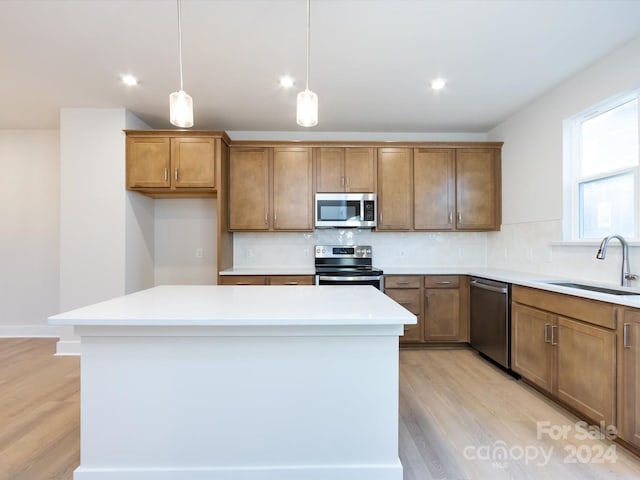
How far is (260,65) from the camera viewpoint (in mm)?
2693

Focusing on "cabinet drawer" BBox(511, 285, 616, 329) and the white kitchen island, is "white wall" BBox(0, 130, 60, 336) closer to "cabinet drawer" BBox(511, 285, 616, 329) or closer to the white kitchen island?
the white kitchen island

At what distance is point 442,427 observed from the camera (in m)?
2.20

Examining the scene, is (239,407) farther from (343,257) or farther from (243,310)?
(343,257)

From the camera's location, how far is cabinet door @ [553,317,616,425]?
2010mm

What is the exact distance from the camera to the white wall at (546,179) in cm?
252

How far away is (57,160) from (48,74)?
1.86 meters

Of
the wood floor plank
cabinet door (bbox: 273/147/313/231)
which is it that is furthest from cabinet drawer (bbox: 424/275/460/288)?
cabinet door (bbox: 273/147/313/231)

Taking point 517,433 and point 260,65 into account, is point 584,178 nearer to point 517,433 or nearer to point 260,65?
point 517,433

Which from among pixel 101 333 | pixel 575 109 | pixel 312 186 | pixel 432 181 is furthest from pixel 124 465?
pixel 575 109

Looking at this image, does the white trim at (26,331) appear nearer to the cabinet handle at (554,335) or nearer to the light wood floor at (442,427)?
the light wood floor at (442,427)

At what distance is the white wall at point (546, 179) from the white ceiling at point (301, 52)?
158mm

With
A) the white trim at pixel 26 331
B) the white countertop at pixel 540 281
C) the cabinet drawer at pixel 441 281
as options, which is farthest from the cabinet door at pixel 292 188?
the white trim at pixel 26 331

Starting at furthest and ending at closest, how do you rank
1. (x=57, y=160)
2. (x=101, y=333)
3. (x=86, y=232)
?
(x=57, y=160)
(x=86, y=232)
(x=101, y=333)

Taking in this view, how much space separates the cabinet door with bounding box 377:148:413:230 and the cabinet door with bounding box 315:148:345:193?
1.62ft
